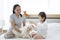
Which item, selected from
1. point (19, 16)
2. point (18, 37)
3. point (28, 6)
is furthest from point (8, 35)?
point (28, 6)

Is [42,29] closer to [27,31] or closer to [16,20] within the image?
[27,31]

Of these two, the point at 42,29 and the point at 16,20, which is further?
the point at 16,20

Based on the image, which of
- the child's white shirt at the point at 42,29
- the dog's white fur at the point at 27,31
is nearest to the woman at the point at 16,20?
the dog's white fur at the point at 27,31

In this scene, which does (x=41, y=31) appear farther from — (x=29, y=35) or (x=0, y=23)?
(x=0, y=23)

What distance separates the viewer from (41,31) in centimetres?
260

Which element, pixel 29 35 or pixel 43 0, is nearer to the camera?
pixel 29 35

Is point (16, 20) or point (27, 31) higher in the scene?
point (16, 20)

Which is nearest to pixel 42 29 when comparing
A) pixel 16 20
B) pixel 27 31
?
pixel 27 31

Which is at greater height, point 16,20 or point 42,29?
point 16,20

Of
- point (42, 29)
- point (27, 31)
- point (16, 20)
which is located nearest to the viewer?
point (27, 31)

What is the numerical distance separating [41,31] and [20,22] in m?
0.45

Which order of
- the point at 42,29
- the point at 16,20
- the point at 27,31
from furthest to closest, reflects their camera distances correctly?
the point at 16,20, the point at 42,29, the point at 27,31

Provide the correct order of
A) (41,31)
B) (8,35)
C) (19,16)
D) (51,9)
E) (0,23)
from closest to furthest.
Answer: (8,35) < (41,31) < (19,16) < (51,9) < (0,23)

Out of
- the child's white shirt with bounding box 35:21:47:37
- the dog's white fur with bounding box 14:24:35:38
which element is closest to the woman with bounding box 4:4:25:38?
the dog's white fur with bounding box 14:24:35:38
